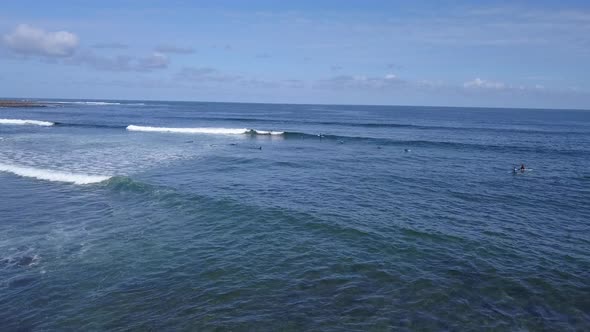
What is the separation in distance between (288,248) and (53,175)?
77.7 ft

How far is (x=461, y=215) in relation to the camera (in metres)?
24.1

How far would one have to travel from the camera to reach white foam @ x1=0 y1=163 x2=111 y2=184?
3061cm

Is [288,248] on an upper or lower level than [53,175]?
→ lower

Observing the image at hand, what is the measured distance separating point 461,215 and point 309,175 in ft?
47.5

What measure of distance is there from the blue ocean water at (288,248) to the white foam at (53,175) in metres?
0.22

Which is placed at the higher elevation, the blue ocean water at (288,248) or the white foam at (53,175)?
the white foam at (53,175)

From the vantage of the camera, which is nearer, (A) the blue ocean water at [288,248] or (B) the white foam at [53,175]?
(A) the blue ocean water at [288,248]

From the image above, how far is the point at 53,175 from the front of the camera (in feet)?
105

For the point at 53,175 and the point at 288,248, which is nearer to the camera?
the point at 288,248

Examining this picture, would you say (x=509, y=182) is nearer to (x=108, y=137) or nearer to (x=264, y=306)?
(x=264, y=306)

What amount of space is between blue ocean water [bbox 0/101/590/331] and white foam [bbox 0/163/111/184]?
8.5 inches

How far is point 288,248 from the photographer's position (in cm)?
1869

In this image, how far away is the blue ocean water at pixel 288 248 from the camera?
13250 millimetres

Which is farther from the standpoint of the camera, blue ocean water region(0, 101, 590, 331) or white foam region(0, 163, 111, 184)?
white foam region(0, 163, 111, 184)
